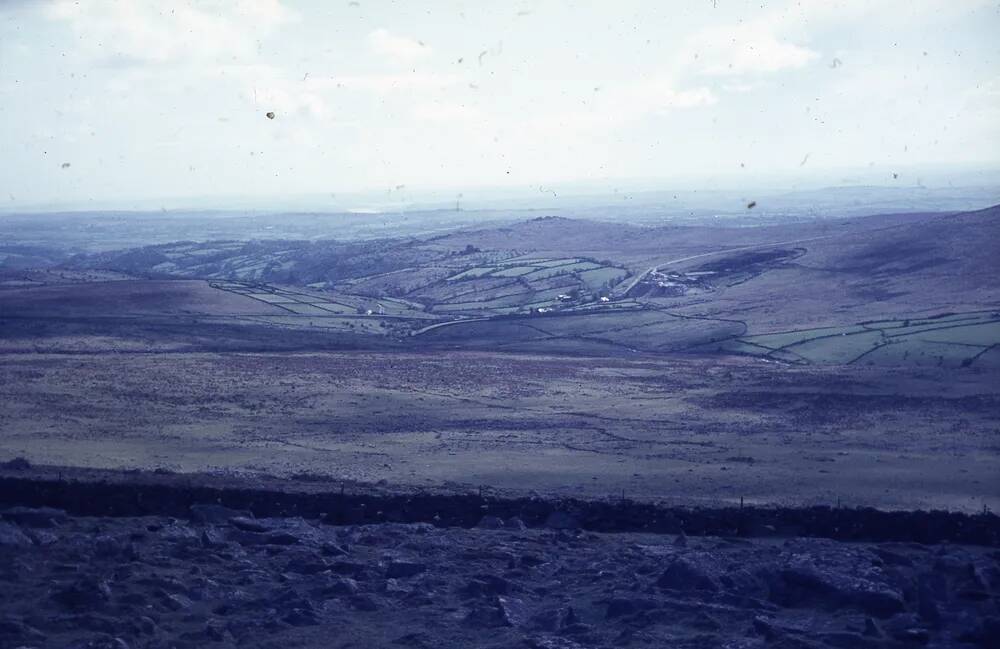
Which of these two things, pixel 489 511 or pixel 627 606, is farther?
pixel 489 511

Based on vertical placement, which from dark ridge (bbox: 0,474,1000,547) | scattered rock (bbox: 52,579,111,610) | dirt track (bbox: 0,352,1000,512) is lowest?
dirt track (bbox: 0,352,1000,512)

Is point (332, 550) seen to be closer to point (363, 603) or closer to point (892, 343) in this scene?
point (363, 603)

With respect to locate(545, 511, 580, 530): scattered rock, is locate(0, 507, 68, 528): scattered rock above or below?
above

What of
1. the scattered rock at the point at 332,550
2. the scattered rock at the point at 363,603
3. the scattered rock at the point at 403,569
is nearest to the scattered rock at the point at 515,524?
the scattered rock at the point at 403,569

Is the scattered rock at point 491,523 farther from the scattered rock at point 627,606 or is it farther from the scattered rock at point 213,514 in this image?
the scattered rock at point 627,606

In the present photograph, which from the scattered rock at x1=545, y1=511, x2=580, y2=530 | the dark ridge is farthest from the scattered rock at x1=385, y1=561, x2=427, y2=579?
the scattered rock at x1=545, y1=511, x2=580, y2=530

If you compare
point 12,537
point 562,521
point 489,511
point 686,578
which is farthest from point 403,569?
point 12,537

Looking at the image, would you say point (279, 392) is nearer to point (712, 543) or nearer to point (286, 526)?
point (286, 526)

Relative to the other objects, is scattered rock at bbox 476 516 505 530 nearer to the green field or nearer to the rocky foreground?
the rocky foreground
